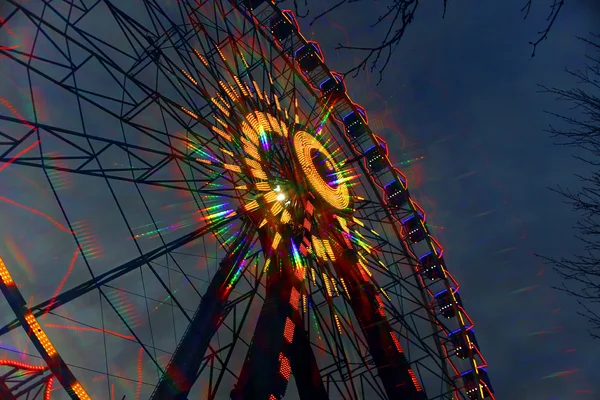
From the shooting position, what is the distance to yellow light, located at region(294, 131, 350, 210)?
38.4ft

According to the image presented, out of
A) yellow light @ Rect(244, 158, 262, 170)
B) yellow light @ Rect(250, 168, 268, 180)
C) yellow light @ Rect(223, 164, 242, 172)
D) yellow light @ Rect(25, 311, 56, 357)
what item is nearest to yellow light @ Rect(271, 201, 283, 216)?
yellow light @ Rect(250, 168, 268, 180)

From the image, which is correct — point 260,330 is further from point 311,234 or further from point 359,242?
point 359,242

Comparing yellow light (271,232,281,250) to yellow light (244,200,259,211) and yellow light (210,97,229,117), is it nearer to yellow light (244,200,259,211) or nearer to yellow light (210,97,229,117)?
yellow light (244,200,259,211)

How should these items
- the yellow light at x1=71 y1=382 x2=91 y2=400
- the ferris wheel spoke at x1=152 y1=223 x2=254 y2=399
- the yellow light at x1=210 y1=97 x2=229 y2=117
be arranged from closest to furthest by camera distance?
the yellow light at x1=71 y1=382 x2=91 y2=400 < the ferris wheel spoke at x1=152 y1=223 x2=254 y2=399 < the yellow light at x1=210 y1=97 x2=229 y2=117

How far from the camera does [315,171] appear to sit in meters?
12.1

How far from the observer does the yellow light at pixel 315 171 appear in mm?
11703

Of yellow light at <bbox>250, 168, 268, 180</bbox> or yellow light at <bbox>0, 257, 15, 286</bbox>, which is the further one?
yellow light at <bbox>250, 168, 268, 180</bbox>

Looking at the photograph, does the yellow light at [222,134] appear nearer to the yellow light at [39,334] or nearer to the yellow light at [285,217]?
the yellow light at [285,217]

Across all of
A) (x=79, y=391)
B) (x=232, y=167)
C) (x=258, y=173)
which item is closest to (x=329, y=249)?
(x=258, y=173)

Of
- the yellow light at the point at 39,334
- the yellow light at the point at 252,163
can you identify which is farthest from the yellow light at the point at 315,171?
the yellow light at the point at 39,334


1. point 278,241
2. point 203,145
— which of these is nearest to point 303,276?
point 278,241

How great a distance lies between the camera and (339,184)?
13.7 meters

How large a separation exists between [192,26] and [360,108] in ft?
22.2

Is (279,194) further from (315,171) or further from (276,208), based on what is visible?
(315,171)
